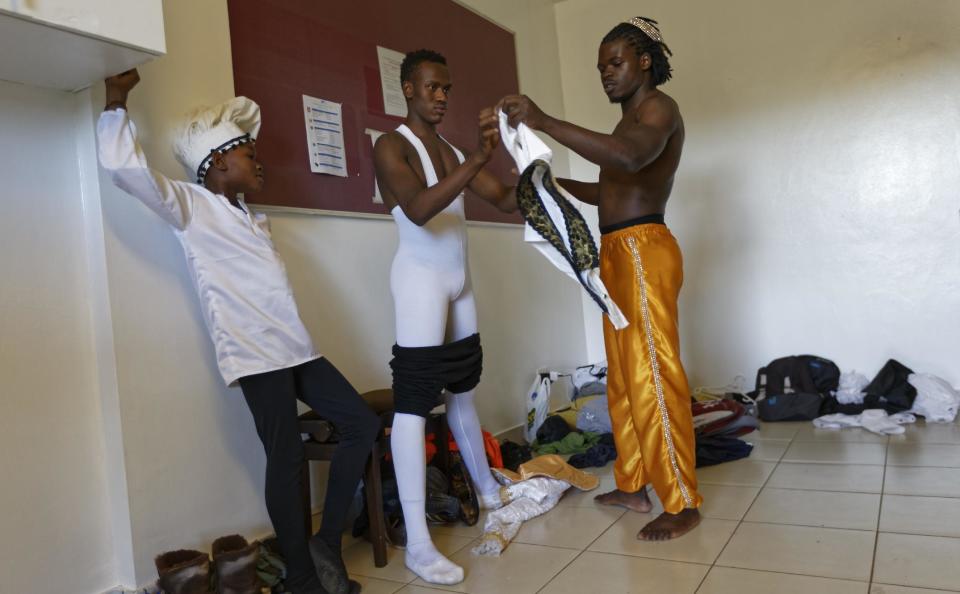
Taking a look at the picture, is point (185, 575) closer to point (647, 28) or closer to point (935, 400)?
point (647, 28)

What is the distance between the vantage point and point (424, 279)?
209 centimetres

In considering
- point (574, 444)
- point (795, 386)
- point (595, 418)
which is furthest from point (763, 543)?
point (795, 386)

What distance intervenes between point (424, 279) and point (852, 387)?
9.02 feet

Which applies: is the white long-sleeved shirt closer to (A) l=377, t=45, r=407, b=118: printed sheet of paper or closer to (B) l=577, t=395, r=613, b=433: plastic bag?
(A) l=377, t=45, r=407, b=118: printed sheet of paper

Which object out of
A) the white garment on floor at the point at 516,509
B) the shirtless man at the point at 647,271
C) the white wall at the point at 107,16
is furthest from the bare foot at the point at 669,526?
the white wall at the point at 107,16

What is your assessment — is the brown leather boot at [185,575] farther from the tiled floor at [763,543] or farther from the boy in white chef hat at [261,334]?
the tiled floor at [763,543]

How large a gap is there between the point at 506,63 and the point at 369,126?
1466mm

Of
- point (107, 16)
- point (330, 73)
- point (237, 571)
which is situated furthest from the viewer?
point (330, 73)

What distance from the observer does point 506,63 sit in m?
3.95

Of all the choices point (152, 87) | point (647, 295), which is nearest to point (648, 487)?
point (647, 295)

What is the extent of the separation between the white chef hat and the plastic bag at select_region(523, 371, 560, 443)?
2.02 metres

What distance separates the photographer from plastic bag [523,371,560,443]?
3.44 m

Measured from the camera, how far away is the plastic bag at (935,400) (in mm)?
3303

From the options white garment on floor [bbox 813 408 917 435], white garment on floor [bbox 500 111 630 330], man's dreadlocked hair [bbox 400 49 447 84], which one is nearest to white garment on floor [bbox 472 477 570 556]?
white garment on floor [bbox 500 111 630 330]
